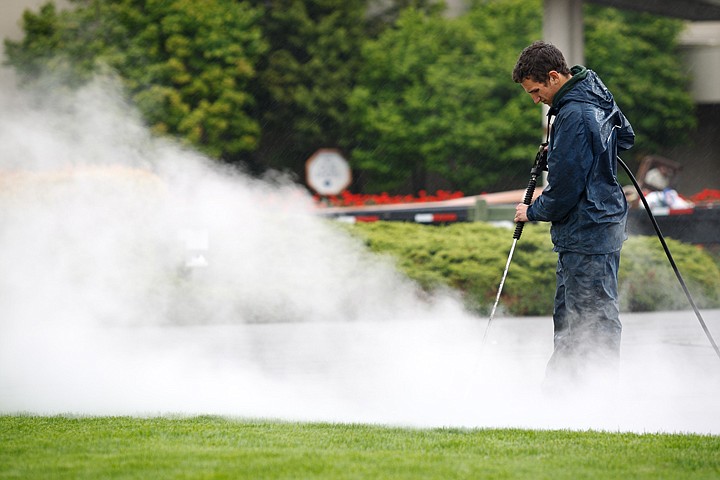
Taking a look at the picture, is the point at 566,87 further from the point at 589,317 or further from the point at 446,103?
the point at 446,103

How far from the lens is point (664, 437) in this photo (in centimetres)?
462

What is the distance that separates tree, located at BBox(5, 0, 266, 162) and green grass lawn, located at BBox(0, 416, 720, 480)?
2403 centimetres

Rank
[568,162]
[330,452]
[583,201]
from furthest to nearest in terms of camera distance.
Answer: [583,201], [568,162], [330,452]

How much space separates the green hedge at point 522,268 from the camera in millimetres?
11094

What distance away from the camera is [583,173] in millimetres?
5016

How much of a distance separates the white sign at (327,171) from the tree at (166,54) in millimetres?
3286

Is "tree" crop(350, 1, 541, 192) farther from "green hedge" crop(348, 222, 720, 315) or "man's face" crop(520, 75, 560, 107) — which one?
"man's face" crop(520, 75, 560, 107)

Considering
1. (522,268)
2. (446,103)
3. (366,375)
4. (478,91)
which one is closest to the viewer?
(366,375)

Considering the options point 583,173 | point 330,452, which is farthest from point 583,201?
point 330,452

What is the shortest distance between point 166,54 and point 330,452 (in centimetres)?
2682

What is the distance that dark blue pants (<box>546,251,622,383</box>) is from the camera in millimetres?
5129


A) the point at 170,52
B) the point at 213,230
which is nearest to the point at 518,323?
the point at 213,230

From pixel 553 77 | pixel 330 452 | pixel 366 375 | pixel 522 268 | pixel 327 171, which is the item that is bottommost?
pixel 330 452

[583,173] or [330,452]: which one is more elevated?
[583,173]
